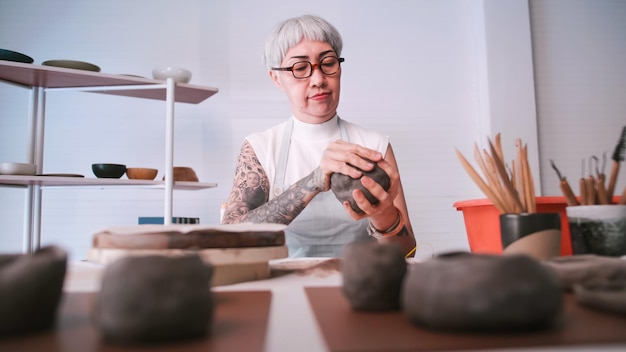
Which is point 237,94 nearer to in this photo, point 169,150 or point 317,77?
point 169,150

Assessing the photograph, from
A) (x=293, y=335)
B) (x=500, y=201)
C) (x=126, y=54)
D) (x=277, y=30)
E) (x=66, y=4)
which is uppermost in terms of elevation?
(x=66, y=4)

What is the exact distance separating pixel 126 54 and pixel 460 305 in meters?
3.48

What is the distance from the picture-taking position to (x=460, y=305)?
351mm

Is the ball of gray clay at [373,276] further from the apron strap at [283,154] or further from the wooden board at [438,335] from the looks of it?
the apron strap at [283,154]

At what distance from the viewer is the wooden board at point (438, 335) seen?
325 mm

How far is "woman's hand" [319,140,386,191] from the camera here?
105cm

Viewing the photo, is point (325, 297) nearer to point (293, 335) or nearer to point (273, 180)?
point (293, 335)

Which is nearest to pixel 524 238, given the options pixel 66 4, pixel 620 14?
pixel 66 4

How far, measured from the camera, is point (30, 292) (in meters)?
0.37

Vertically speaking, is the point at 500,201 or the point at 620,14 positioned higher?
the point at 620,14

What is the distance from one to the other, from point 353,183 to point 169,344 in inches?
29.7

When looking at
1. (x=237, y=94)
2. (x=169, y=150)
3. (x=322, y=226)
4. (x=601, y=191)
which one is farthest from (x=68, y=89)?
(x=601, y=191)

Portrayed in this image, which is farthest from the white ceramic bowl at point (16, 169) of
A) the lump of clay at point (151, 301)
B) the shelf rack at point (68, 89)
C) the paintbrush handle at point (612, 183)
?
the paintbrush handle at point (612, 183)

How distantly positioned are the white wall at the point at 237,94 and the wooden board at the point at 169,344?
9.65 feet
